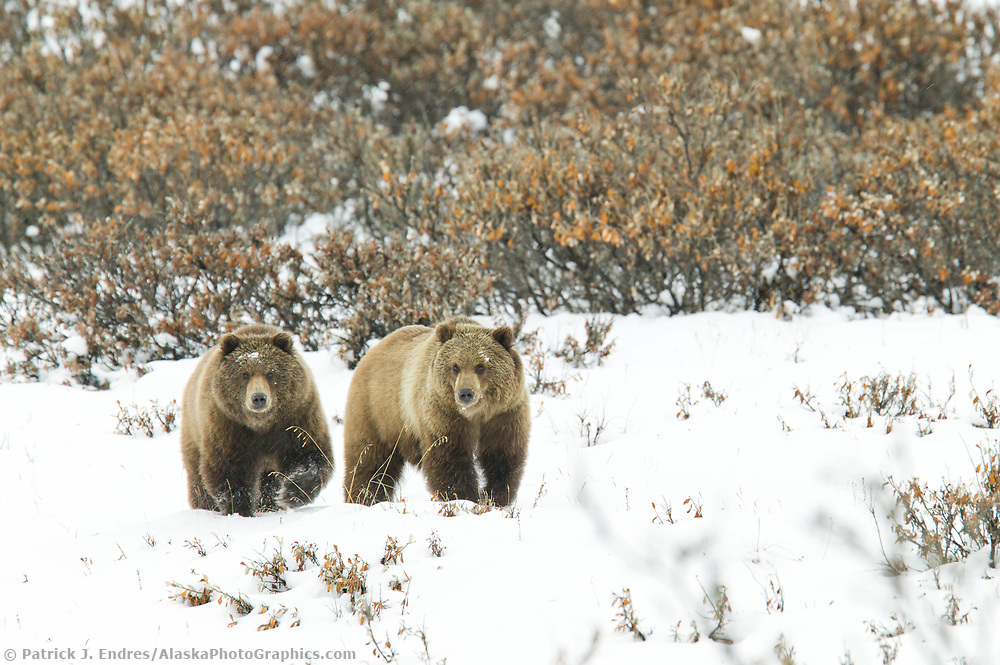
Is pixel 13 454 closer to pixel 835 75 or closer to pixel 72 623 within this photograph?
pixel 72 623

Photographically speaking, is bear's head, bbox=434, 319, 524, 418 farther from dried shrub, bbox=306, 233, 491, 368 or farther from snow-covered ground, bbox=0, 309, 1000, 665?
dried shrub, bbox=306, 233, 491, 368

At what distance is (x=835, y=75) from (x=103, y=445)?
34.7 feet

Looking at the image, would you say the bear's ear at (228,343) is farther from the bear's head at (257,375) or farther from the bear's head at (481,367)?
the bear's head at (481,367)

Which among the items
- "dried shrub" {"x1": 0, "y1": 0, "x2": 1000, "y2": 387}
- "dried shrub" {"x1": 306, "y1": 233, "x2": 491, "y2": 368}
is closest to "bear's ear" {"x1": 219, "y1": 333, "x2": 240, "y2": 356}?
"dried shrub" {"x1": 306, "y1": 233, "x2": 491, "y2": 368}

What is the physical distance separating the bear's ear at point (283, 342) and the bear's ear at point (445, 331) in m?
0.84

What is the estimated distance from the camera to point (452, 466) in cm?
396

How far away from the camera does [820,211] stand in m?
7.52

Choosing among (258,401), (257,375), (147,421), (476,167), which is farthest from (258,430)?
(476,167)

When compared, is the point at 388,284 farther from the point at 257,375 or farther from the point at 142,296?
the point at 257,375

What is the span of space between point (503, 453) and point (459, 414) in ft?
1.10

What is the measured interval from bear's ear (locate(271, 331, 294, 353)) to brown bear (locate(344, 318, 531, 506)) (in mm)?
592

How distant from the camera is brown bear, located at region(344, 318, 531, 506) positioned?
3.90 metres

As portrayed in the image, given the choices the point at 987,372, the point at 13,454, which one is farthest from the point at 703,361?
the point at 13,454

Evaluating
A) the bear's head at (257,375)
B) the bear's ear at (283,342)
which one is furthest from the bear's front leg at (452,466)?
the bear's ear at (283,342)
